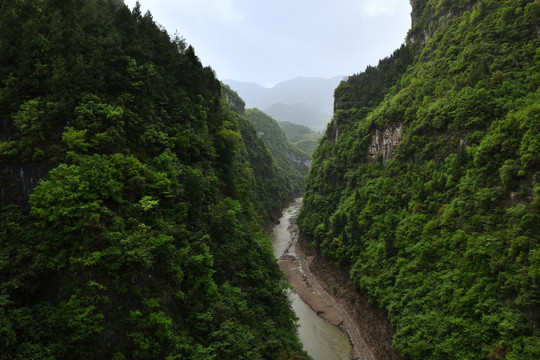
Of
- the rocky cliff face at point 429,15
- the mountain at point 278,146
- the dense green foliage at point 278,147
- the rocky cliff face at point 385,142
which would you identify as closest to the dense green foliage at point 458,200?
the rocky cliff face at point 429,15

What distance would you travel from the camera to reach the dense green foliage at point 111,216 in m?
13.8

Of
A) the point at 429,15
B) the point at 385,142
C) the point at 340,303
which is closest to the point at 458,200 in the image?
the point at 340,303

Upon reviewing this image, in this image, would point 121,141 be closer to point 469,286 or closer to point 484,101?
point 469,286

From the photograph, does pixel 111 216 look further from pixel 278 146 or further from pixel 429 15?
pixel 278 146

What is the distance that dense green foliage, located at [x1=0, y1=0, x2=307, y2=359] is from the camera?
13.8 m

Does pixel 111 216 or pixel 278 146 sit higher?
pixel 278 146

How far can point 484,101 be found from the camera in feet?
110

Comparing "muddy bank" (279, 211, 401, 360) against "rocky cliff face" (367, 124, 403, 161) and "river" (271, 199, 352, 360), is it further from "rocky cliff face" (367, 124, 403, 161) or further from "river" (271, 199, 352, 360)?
"rocky cliff face" (367, 124, 403, 161)

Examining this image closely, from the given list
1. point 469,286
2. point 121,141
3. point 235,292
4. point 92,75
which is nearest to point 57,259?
point 121,141

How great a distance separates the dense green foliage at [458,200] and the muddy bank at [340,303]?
2.87m

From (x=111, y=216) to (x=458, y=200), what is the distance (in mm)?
32618

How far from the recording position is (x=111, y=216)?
54.5ft

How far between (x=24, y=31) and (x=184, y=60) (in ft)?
49.4

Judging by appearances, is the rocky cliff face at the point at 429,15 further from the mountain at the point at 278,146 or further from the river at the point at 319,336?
the mountain at the point at 278,146
